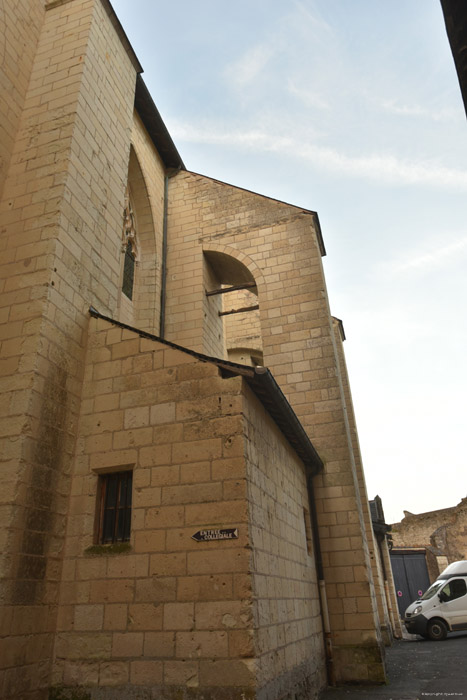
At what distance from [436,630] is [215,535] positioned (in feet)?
37.4

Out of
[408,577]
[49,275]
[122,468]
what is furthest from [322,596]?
[408,577]

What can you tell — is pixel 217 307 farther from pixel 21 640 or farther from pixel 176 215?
pixel 21 640

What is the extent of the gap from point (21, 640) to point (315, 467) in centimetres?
488

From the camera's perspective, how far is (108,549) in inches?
174

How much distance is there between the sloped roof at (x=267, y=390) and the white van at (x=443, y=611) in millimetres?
8202

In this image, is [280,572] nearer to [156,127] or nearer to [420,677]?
[420,677]

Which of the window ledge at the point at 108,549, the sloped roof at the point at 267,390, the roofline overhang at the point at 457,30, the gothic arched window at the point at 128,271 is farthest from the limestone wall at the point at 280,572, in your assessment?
the gothic arched window at the point at 128,271

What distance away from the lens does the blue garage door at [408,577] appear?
18.7 m

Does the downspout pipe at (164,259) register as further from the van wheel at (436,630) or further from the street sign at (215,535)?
the van wheel at (436,630)

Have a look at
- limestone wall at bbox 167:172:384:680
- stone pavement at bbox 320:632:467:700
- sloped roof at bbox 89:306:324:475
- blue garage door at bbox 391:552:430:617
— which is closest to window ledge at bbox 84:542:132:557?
sloped roof at bbox 89:306:324:475

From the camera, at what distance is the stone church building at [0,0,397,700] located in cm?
398

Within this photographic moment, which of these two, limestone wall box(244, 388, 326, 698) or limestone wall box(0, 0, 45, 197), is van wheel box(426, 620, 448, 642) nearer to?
limestone wall box(244, 388, 326, 698)

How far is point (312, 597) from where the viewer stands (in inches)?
259

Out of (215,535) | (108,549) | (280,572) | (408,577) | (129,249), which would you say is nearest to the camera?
(215,535)
